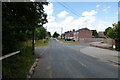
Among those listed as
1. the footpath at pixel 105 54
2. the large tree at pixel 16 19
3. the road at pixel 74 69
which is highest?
the large tree at pixel 16 19

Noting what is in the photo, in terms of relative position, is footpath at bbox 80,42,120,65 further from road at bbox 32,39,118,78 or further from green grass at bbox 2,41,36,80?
green grass at bbox 2,41,36,80

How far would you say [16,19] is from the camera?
14.6 m

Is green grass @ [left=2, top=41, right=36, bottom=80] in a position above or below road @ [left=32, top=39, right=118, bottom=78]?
above

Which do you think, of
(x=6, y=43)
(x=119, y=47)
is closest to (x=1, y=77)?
(x=6, y=43)

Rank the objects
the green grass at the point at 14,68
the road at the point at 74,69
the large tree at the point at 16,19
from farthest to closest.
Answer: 1. the road at the point at 74,69
2. the large tree at the point at 16,19
3. the green grass at the point at 14,68

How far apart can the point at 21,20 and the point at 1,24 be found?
297 centimetres

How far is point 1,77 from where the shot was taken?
10.7 meters

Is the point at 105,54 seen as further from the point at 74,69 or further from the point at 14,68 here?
the point at 14,68

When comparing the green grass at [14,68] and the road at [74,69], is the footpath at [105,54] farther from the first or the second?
the green grass at [14,68]

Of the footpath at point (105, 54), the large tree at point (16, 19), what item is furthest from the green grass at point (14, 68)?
the footpath at point (105, 54)

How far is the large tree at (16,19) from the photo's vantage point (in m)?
13.1

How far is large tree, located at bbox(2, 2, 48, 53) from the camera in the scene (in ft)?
42.8

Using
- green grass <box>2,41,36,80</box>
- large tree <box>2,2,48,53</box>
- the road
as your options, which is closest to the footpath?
the road

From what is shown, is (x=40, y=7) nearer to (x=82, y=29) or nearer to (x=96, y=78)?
(x=96, y=78)
